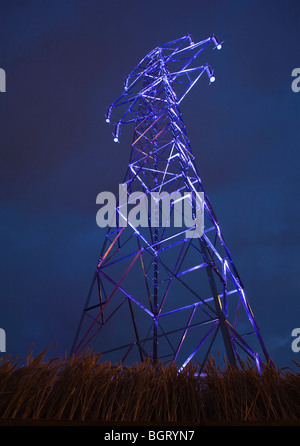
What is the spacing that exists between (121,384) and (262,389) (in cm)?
84

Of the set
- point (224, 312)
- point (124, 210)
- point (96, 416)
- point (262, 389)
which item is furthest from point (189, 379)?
point (124, 210)

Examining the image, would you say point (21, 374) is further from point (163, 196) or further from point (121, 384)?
point (163, 196)

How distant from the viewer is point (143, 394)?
1664 mm

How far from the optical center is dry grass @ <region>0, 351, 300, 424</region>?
1.56m

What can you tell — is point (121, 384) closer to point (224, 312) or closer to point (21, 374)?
point (21, 374)

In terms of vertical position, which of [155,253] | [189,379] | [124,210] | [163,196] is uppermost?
[163,196]

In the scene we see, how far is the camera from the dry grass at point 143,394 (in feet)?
5.13
